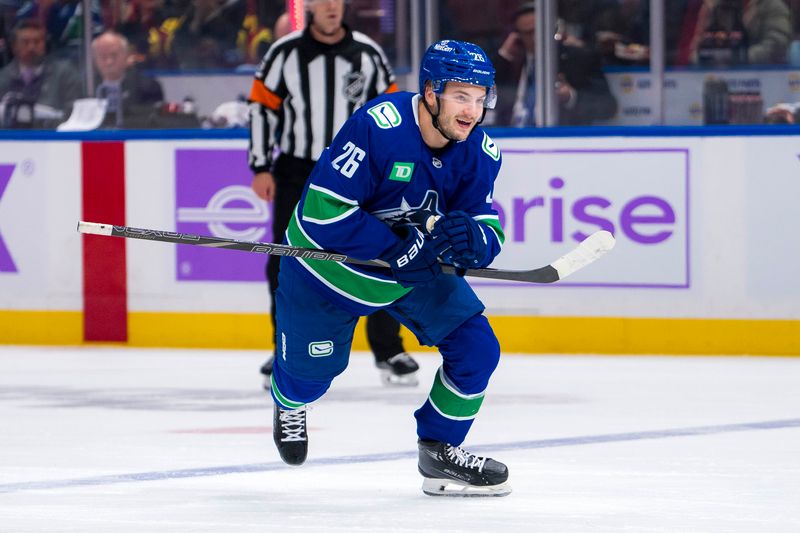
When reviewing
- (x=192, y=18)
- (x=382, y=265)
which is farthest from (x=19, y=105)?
(x=382, y=265)

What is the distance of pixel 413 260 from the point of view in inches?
132

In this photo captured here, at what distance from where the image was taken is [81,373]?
573 centimetres

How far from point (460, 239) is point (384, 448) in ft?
3.27

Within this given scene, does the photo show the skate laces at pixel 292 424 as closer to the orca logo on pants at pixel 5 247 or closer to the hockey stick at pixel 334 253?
the hockey stick at pixel 334 253

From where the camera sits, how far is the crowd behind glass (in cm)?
623

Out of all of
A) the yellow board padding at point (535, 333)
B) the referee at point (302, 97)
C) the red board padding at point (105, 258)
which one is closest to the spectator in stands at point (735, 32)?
the yellow board padding at point (535, 333)

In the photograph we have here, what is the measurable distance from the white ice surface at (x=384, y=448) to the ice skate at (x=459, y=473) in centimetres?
5

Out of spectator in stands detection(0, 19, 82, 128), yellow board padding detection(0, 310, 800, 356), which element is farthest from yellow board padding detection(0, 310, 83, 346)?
spectator in stands detection(0, 19, 82, 128)

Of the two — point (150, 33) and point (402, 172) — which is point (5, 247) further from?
point (402, 172)

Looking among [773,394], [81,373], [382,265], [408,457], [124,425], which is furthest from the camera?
[81,373]

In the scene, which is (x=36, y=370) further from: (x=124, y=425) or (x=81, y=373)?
(x=124, y=425)

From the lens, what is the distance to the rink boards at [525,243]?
5984mm

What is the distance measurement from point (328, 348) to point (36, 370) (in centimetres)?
249

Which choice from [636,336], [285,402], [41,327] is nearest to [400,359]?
[636,336]
